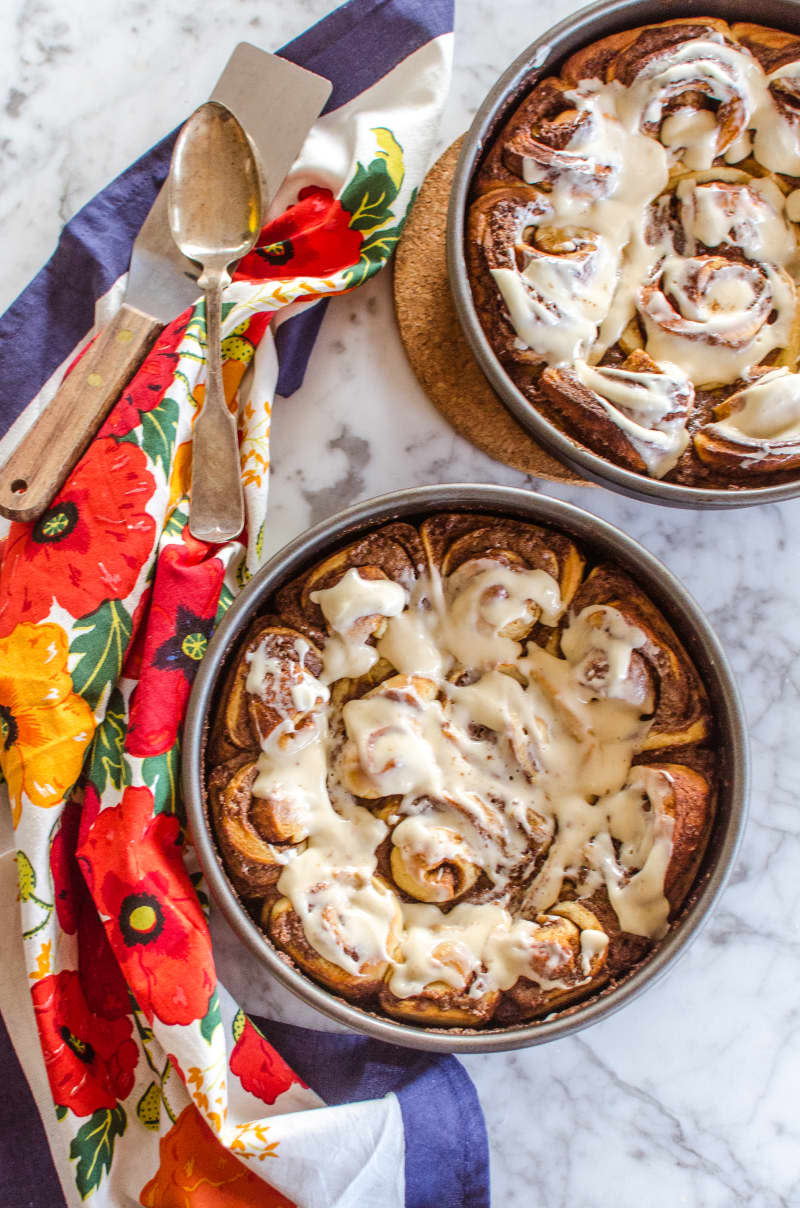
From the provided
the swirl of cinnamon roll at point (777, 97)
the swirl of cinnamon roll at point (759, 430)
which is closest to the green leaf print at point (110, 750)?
the swirl of cinnamon roll at point (759, 430)

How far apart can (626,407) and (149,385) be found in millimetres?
697

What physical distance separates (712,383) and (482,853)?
2.55ft

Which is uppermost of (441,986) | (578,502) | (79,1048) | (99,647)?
(578,502)

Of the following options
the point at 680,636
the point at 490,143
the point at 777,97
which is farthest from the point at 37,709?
the point at 777,97

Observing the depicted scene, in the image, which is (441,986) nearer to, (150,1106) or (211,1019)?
(211,1019)

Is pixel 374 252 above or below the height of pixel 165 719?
above

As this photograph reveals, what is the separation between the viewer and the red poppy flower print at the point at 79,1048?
60.1 inches

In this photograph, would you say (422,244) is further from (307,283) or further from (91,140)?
(91,140)

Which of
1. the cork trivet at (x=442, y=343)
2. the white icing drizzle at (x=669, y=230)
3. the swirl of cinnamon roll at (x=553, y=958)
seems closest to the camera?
the swirl of cinnamon roll at (x=553, y=958)

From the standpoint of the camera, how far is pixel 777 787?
5.86 feet

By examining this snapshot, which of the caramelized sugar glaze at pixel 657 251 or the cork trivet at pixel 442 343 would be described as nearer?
the caramelized sugar glaze at pixel 657 251

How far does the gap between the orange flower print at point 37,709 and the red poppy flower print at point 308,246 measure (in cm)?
64

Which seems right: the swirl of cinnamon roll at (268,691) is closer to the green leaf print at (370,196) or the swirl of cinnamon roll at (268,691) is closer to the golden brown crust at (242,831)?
the golden brown crust at (242,831)

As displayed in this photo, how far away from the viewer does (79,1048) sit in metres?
1.57
